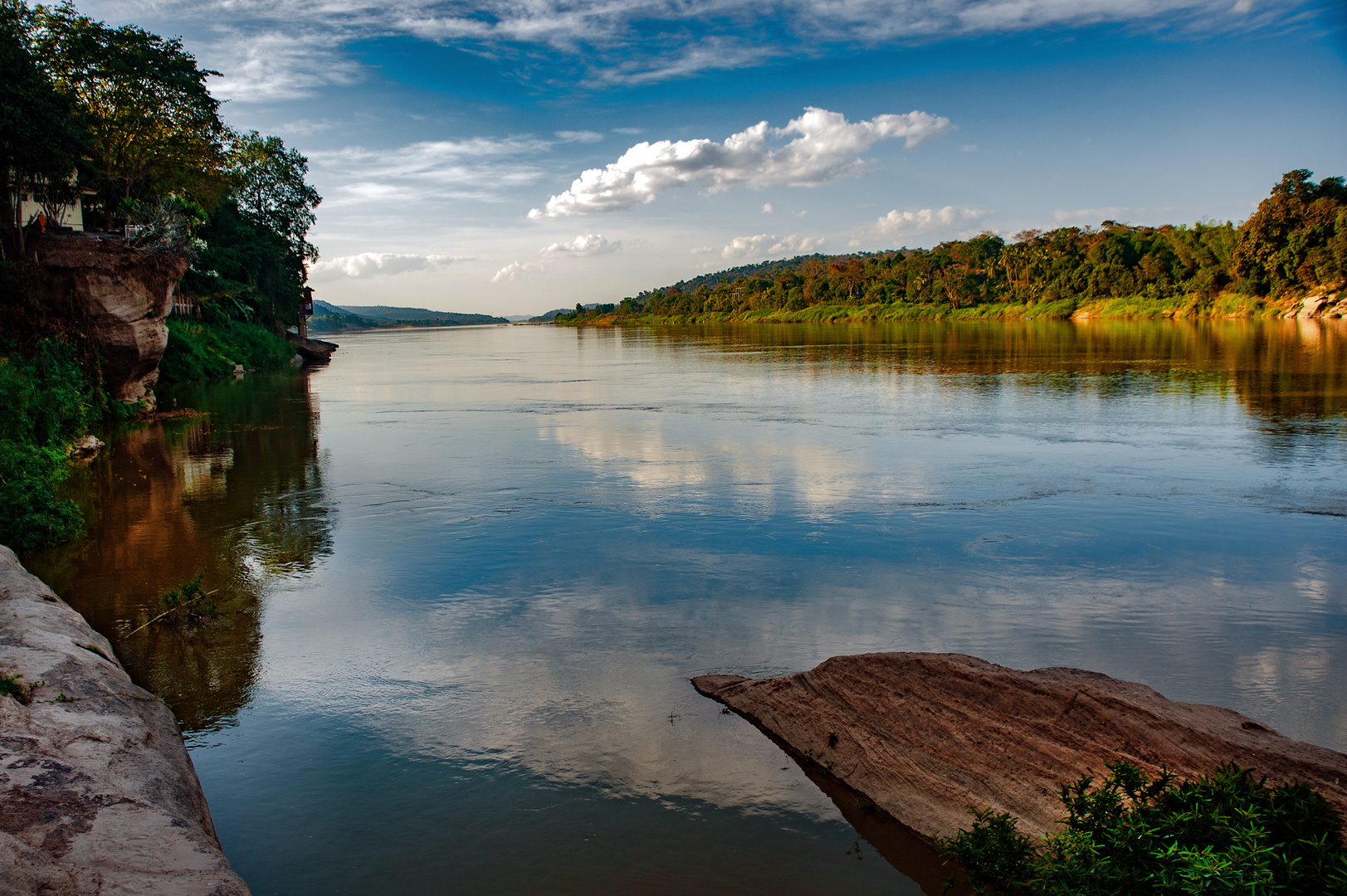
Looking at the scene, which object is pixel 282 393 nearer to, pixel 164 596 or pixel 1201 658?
pixel 164 596

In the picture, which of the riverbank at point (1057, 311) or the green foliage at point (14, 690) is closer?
the green foliage at point (14, 690)

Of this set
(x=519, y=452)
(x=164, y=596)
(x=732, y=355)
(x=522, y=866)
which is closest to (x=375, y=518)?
(x=164, y=596)

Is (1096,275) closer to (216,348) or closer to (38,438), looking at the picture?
(216,348)

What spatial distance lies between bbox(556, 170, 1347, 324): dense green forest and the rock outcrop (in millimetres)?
77730

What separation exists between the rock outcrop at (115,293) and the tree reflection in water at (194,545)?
93.3 inches

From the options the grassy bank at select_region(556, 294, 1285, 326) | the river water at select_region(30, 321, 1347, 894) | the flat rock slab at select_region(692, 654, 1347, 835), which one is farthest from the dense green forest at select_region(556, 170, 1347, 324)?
the flat rock slab at select_region(692, 654, 1347, 835)

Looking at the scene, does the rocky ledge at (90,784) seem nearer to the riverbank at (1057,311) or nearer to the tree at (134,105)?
the tree at (134,105)

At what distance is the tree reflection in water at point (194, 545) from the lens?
7246mm

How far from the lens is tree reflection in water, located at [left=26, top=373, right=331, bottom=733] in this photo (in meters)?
7.25

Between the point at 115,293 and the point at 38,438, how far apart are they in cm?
793

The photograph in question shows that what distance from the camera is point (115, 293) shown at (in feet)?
71.2

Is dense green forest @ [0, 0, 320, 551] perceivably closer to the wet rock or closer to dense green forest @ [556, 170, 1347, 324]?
the wet rock

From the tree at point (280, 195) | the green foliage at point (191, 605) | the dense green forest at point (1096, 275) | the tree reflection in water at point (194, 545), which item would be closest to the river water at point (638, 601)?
the tree reflection in water at point (194, 545)

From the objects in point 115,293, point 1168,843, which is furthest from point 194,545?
point 115,293
